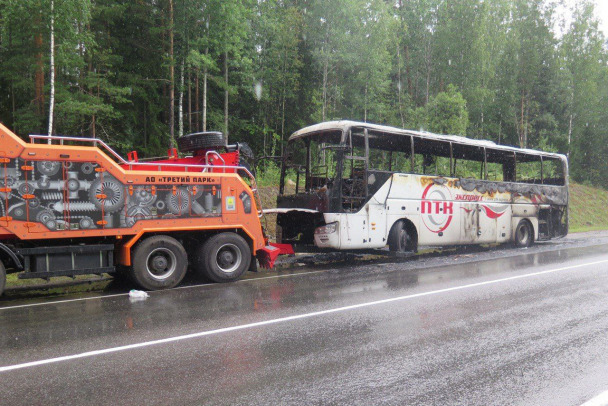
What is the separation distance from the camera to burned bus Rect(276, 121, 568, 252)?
12.4m

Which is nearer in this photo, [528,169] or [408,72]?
[528,169]

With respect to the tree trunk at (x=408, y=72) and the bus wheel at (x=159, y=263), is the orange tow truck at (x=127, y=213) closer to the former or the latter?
the bus wheel at (x=159, y=263)

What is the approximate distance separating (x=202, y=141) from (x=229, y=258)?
9.01 ft

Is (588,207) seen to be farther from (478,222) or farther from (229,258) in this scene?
(229,258)

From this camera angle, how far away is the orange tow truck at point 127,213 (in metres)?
7.99

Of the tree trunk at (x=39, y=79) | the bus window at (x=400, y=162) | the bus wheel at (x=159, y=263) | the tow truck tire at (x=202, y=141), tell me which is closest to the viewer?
the bus wheel at (x=159, y=263)

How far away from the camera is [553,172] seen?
1938 cm

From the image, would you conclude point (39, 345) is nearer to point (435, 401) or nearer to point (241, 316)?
point (241, 316)

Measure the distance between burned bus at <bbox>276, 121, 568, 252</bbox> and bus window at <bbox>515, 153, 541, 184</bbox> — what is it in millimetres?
116

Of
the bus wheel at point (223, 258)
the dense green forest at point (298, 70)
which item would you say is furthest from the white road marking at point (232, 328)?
the dense green forest at point (298, 70)

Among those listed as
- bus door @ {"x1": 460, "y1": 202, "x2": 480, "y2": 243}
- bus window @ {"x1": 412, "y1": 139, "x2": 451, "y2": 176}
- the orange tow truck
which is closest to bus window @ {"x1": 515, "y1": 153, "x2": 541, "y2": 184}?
bus door @ {"x1": 460, "y1": 202, "x2": 480, "y2": 243}

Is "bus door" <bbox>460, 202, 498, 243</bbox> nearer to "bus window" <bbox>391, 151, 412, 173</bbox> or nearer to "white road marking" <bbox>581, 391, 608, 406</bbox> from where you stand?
"bus window" <bbox>391, 151, 412, 173</bbox>

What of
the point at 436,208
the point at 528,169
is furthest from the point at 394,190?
the point at 528,169

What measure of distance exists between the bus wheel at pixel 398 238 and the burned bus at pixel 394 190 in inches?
1.1
